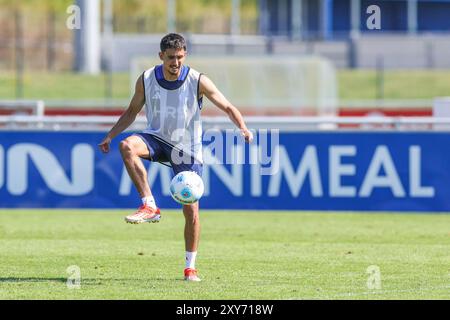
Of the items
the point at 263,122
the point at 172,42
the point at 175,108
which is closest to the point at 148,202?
the point at 175,108

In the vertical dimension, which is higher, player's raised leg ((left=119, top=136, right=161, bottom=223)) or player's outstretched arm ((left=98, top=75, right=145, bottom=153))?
player's outstretched arm ((left=98, top=75, right=145, bottom=153))

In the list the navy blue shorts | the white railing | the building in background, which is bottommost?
the navy blue shorts

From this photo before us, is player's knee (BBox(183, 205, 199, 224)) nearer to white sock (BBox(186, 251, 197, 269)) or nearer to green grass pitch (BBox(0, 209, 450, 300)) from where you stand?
white sock (BBox(186, 251, 197, 269))

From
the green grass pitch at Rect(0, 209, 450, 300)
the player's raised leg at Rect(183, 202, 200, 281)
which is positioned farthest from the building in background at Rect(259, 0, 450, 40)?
the player's raised leg at Rect(183, 202, 200, 281)

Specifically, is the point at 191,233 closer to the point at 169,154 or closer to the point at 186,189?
the point at 186,189

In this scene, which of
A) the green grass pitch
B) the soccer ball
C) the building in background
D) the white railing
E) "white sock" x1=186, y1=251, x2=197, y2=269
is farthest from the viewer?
the building in background

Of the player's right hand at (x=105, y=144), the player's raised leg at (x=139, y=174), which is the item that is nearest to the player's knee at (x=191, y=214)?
the player's raised leg at (x=139, y=174)

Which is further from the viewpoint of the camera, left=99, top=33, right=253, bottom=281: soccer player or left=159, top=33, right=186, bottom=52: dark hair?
left=99, top=33, right=253, bottom=281: soccer player

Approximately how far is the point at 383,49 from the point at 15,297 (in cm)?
3889

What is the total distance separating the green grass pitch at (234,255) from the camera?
1019 centimetres

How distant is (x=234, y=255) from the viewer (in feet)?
42.7

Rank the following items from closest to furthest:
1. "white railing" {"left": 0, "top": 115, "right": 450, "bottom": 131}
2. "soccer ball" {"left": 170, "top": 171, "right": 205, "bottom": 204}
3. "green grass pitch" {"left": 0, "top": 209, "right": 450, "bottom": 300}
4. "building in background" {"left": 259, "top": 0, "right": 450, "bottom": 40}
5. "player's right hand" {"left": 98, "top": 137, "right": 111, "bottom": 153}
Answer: "green grass pitch" {"left": 0, "top": 209, "right": 450, "bottom": 300}
"soccer ball" {"left": 170, "top": 171, "right": 205, "bottom": 204}
"player's right hand" {"left": 98, "top": 137, "right": 111, "bottom": 153}
"white railing" {"left": 0, "top": 115, "right": 450, "bottom": 131}
"building in background" {"left": 259, "top": 0, "right": 450, "bottom": 40}

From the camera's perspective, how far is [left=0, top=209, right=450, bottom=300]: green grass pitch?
10.2 meters

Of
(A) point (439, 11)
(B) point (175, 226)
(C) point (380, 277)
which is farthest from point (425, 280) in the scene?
(A) point (439, 11)
